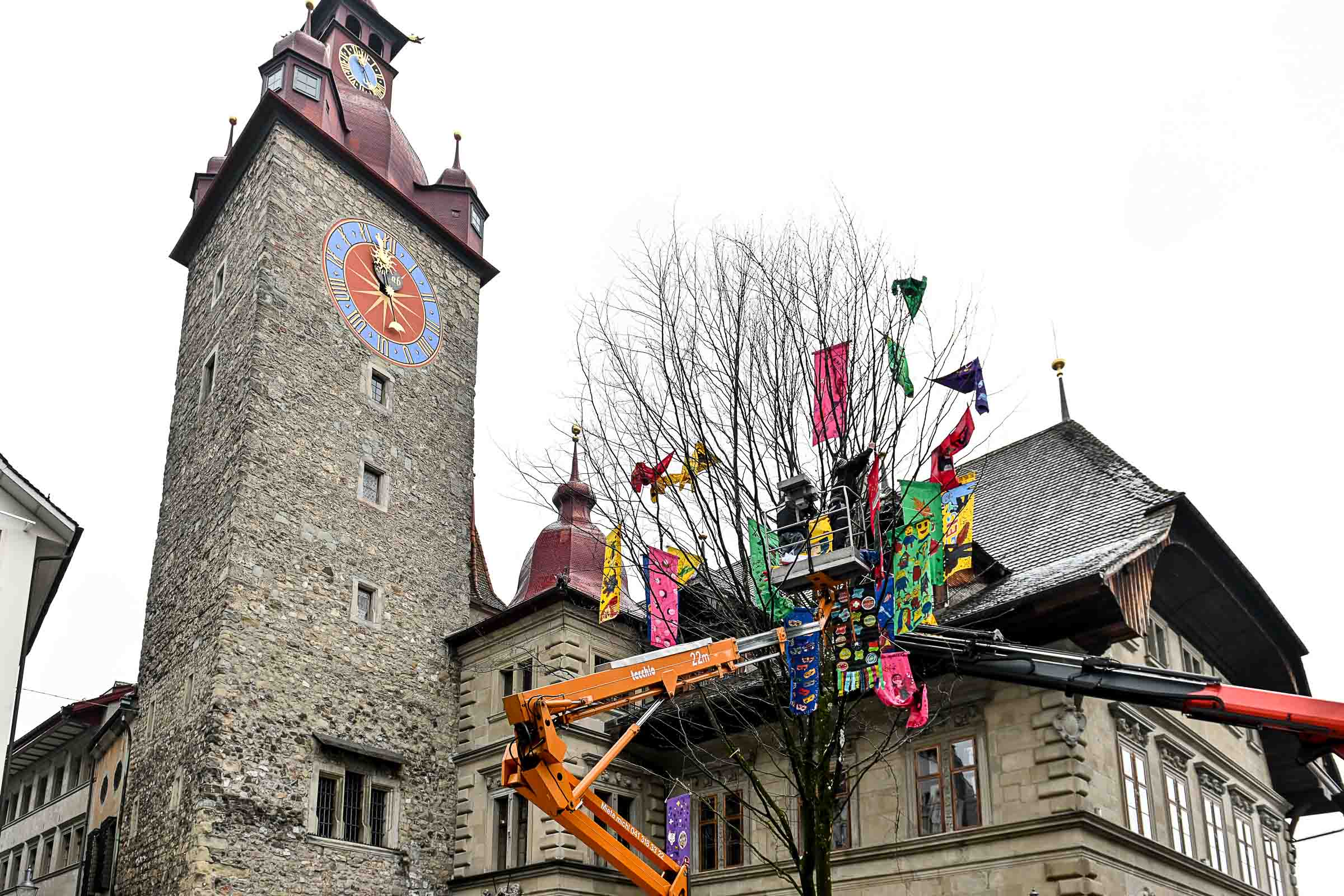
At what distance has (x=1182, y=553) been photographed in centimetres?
2275

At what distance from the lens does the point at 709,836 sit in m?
23.6

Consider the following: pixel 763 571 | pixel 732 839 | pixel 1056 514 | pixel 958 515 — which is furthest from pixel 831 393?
pixel 732 839

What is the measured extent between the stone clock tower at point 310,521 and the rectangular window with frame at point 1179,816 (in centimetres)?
1446

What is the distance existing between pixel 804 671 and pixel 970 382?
403 centimetres

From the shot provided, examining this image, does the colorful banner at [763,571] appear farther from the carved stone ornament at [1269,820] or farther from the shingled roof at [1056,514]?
the carved stone ornament at [1269,820]

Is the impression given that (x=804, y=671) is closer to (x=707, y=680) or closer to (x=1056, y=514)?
(x=707, y=680)

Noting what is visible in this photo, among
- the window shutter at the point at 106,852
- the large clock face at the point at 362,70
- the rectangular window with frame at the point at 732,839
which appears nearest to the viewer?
the rectangular window with frame at the point at 732,839

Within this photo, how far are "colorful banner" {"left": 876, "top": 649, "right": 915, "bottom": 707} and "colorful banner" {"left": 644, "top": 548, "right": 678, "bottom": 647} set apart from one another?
273 cm

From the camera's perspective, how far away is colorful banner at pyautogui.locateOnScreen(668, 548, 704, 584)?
14594 mm

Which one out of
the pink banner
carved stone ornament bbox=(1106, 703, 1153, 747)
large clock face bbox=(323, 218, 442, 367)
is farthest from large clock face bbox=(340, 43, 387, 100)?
carved stone ornament bbox=(1106, 703, 1153, 747)

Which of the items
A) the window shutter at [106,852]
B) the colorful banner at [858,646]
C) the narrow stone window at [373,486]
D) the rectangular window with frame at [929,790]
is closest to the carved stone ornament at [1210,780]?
the rectangular window with frame at [929,790]

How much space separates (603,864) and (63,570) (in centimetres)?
1164

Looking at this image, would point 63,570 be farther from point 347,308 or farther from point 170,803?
point 347,308

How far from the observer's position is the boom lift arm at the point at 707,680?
1137 centimetres
